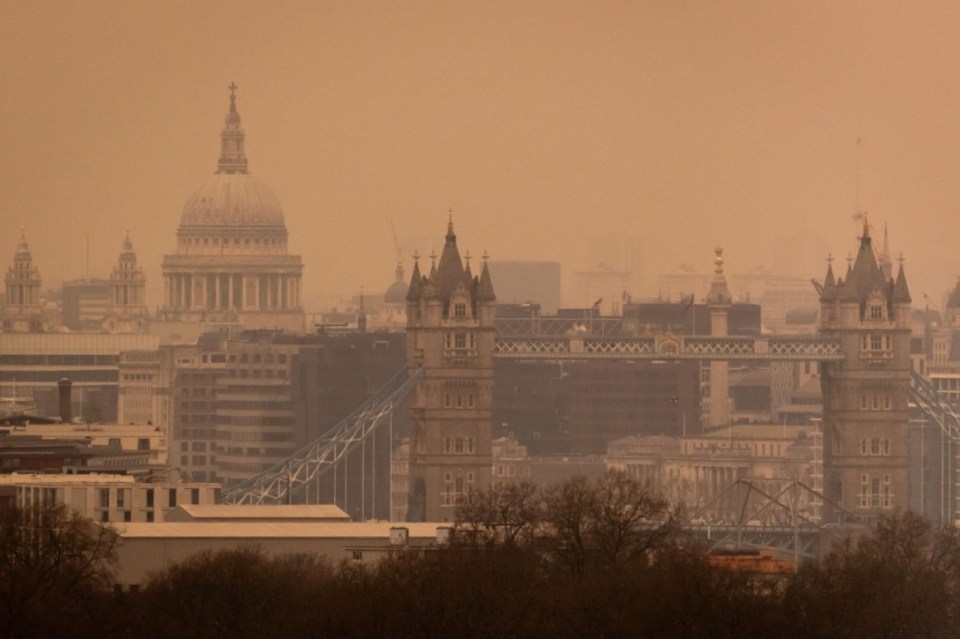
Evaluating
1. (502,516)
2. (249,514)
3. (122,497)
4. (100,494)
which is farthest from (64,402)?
(502,516)

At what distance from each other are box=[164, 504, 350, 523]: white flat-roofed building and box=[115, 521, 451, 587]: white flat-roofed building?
1176mm

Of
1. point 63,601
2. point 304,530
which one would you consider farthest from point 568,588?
point 304,530

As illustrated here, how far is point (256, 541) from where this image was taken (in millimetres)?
142875

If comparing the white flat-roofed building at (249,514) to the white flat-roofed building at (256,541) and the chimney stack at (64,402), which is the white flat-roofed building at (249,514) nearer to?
the white flat-roofed building at (256,541)

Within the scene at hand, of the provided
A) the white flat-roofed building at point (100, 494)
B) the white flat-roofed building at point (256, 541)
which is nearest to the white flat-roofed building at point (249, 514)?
the white flat-roofed building at point (100, 494)

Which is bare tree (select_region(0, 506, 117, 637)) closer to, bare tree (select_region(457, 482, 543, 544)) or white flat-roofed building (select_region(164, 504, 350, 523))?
bare tree (select_region(457, 482, 543, 544))

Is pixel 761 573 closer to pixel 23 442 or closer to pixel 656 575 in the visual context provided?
pixel 656 575

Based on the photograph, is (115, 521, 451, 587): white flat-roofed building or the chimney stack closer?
(115, 521, 451, 587): white flat-roofed building

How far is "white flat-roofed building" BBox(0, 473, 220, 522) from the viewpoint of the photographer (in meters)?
153

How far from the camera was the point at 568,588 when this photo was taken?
124 meters

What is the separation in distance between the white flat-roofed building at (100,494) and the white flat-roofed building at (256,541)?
463 cm

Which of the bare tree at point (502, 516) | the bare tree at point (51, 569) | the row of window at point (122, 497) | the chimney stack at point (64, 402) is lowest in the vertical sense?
the bare tree at point (51, 569)

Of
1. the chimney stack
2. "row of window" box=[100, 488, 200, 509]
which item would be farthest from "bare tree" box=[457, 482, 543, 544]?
the chimney stack

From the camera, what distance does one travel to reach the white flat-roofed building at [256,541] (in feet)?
456
